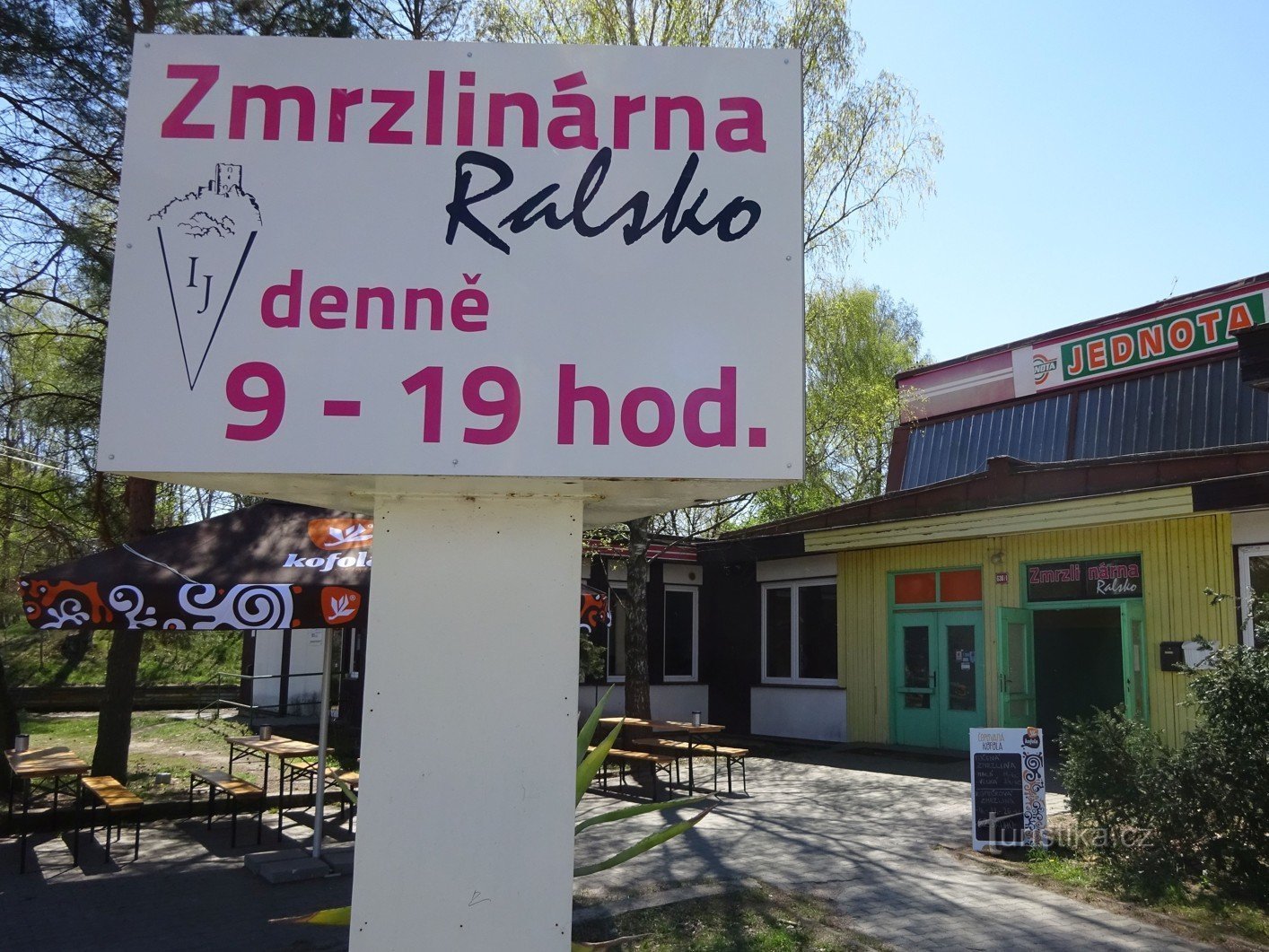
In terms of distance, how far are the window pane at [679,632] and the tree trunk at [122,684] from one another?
937 cm

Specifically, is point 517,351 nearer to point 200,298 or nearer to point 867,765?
point 200,298

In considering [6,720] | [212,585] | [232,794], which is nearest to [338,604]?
[212,585]

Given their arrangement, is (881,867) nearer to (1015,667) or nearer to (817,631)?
(1015,667)

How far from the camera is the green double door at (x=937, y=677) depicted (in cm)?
1418

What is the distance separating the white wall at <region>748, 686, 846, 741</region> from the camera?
52.2ft

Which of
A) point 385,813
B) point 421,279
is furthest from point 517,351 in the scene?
point 385,813

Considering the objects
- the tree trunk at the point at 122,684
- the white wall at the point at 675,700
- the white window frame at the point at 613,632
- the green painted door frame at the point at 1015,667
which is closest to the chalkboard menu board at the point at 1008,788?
the green painted door frame at the point at 1015,667

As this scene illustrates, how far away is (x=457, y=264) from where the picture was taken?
2740 mm

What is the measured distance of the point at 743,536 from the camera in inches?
691

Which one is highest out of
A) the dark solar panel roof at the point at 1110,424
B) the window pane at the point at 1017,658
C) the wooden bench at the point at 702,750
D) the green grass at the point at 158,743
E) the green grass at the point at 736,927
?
the dark solar panel roof at the point at 1110,424

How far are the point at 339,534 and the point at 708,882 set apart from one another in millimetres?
3477

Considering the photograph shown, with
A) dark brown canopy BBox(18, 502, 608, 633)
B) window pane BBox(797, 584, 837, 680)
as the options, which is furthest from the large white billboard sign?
window pane BBox(797, 584, 837, 680)

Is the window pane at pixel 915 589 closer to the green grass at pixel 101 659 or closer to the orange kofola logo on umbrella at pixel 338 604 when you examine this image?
the orange kofola logo on umbrella at pixel 338 604

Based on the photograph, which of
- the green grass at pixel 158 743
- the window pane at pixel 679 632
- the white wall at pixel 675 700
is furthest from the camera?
the window pane at pixel 679 632
